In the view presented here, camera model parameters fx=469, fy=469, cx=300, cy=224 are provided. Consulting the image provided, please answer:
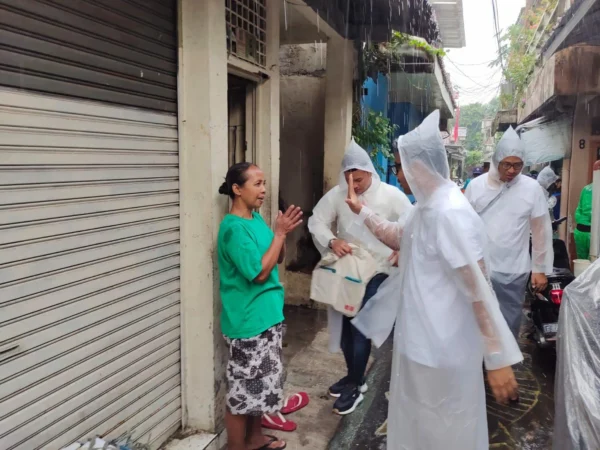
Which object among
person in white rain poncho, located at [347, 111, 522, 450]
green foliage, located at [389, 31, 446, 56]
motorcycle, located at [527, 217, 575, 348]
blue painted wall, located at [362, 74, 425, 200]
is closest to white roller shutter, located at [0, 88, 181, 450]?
person in white rain poncho, located at [347, 111, 522, 450]

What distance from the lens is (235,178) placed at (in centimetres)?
265

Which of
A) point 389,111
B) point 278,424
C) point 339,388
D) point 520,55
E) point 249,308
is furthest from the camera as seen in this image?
point 520,55

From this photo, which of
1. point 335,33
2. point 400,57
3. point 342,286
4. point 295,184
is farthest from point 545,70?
point 342,286

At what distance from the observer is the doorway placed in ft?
12.6

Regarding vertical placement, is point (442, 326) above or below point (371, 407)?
above

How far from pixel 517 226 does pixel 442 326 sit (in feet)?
6.97

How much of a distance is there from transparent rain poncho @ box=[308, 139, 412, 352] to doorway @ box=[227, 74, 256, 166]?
2.66ft

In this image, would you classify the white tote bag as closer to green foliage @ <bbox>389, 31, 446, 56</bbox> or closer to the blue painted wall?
green foliage @ <bbox>389, 31, 446, 56</bbox>

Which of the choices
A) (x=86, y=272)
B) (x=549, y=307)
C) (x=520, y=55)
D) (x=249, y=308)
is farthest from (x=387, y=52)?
(x=520, y=55)

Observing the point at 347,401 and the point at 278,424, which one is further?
the point at 347,401

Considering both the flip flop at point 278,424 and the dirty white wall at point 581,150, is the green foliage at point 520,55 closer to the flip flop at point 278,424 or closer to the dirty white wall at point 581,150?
the dirty white wall at point 581,150

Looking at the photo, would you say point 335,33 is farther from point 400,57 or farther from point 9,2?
point 9,2

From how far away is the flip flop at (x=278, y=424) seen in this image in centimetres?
324

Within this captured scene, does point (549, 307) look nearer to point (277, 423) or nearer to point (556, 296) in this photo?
point (556, 296)
